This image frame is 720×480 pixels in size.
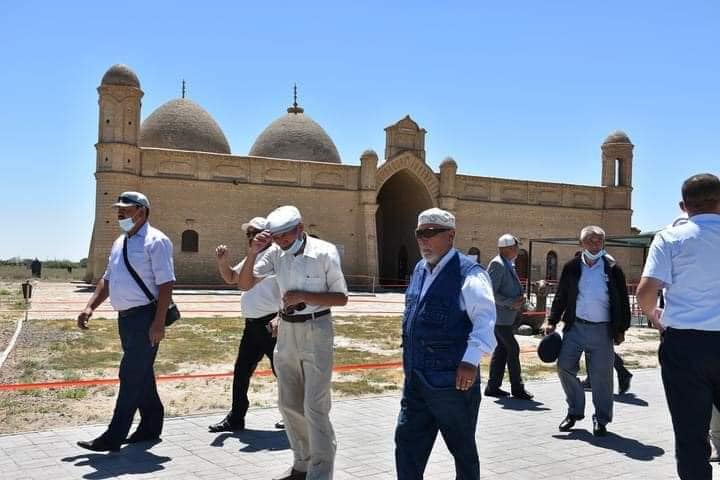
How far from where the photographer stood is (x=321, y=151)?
132ft

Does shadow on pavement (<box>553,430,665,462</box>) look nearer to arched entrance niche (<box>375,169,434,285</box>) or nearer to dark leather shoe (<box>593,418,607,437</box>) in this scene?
dark leather shoe (<box>593,418,607,437</box>)

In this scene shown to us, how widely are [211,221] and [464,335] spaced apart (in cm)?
3083

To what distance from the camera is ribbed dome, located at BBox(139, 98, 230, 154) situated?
37281mm

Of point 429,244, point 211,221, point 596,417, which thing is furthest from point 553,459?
point 211,221

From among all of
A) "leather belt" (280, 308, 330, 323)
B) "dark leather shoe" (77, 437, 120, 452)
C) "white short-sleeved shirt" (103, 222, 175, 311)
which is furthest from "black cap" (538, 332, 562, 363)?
"dark leather shoe" (77, 437, 120, 452)

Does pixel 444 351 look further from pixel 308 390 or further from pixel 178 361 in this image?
pixel 178 361

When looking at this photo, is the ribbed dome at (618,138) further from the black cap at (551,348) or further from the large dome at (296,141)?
the black cap at (551,348)

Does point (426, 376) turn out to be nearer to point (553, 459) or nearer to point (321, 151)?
point (553, 459)

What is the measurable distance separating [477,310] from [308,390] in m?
1.47

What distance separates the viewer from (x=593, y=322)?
688 cm

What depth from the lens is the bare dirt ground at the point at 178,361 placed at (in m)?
7.51

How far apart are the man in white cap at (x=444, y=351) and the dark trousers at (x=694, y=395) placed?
1201 millimetres

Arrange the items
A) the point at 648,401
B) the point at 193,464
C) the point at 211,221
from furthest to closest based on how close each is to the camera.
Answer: the point at 211,221 → the point at 648,401 → the point at 193,464

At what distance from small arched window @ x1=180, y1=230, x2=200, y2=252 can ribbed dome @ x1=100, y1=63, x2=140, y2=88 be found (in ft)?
24.0
